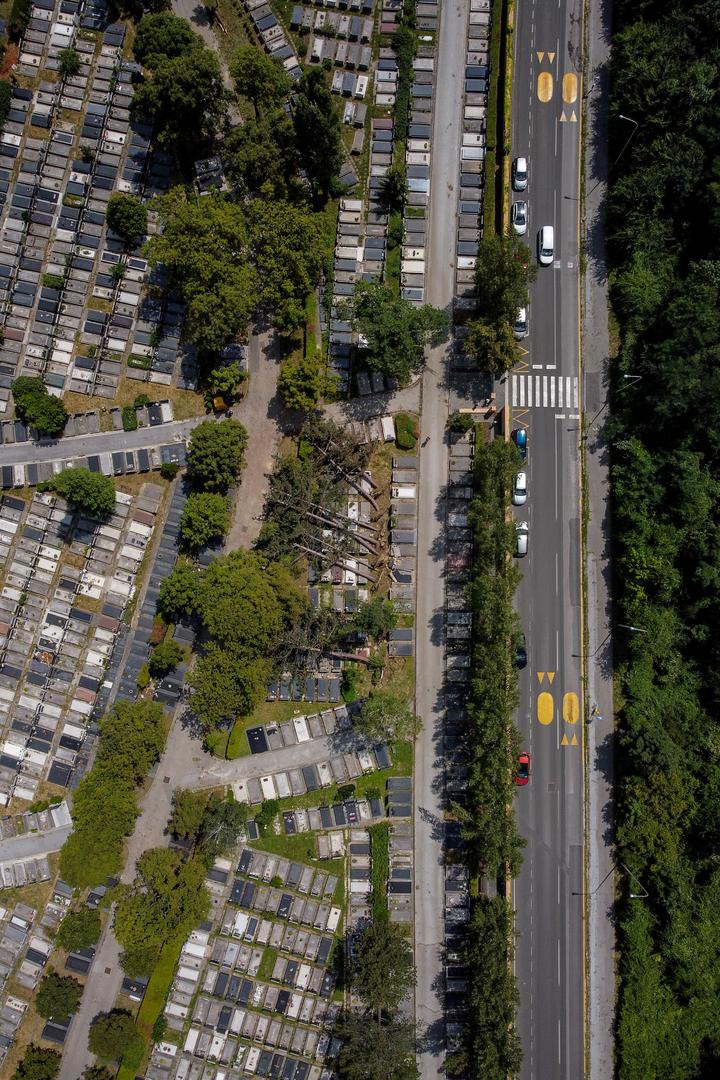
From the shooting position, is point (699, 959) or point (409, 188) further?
point (409, 188)

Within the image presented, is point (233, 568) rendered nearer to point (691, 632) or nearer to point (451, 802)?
point (451, 802)

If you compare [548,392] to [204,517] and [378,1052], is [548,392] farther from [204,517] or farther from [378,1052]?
[378,1052]

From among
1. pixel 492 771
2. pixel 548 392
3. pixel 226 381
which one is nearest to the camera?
pixel 492 771

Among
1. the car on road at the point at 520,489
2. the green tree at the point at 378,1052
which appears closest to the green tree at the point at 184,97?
the car on road at the point at 520,489

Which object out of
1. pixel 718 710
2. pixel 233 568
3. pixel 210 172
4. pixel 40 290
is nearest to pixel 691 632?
pixel 718 710

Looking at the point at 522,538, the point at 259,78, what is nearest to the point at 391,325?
the point at 522,538

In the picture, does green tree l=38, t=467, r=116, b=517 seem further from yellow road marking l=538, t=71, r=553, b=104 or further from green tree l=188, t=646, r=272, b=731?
yellow road marking l=538, t=71, r=553, b=104
